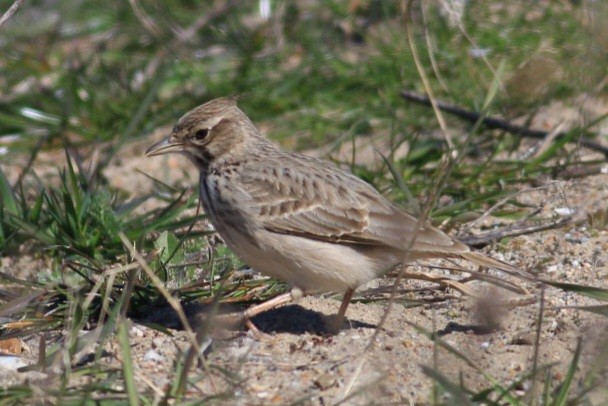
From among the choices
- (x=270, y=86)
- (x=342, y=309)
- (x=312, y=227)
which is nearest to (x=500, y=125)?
(x=270, y=86)

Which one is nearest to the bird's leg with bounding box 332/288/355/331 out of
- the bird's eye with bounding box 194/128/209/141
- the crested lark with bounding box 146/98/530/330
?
the crested lark with bounding box 146/98/530/330

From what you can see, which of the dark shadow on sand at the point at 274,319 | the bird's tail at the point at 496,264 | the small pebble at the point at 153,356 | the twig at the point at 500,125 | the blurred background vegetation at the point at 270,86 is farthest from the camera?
the twig at the point at 500,125

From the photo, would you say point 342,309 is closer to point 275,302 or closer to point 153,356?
point 275,302

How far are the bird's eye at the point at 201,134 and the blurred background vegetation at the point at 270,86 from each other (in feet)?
1.75

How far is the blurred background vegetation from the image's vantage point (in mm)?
5770

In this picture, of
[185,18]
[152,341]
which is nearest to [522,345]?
[152,341]

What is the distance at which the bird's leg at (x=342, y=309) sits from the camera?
15.0ft

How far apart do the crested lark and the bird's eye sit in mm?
212

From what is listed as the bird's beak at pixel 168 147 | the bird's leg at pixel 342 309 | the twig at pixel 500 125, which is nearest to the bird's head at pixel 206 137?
the bird's beak at pixel 168 147

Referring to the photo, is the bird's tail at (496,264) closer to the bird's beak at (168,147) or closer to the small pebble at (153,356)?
the small pebble at (153,356)

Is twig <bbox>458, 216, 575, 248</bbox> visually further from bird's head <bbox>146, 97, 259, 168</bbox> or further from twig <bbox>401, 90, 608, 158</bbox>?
bird's head <bbox>146, 97, 259, 168</bbox>

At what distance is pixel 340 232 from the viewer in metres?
4.68

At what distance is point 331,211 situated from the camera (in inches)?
187

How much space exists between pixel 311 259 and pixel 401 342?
539 millimetres
